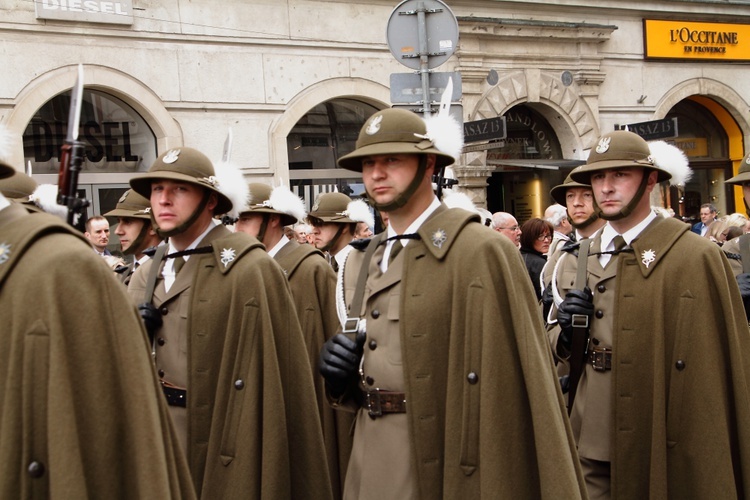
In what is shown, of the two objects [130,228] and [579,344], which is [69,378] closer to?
[579,344]

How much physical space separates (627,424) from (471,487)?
1553 millimetres

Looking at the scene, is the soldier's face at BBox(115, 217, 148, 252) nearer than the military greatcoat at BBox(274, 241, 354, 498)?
No

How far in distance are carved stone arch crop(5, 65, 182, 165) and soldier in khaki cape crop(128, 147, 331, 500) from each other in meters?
7.03

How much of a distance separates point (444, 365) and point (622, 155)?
2.00m

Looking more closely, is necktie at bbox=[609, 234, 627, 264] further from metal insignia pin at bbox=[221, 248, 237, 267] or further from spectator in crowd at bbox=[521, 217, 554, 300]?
spectator in crowd at bbox=[521, 217, 554, 300]

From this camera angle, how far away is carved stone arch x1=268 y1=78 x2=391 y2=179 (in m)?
13.9

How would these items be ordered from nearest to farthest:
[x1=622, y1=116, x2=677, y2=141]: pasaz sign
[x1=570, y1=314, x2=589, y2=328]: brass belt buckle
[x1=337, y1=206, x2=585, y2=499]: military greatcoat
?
[x1=337, y1=206, x2=585, y2=499]: military greatcoat, [x1=570, y1=314, x2=589, y2=328]: brass belt buckle, [x1=622, y1=116, x2=677, y2=141]: pasaz sign

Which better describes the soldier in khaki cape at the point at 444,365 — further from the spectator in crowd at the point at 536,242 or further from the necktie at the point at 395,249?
the spectator in crowd at the point at 536,242

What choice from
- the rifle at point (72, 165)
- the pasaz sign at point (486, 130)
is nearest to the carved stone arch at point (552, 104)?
the pasaz sign at point (486, 130)

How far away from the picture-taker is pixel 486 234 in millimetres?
3871

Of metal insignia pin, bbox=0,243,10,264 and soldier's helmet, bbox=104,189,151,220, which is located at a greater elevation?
soldier's helmet, bbox=104,189,151,220

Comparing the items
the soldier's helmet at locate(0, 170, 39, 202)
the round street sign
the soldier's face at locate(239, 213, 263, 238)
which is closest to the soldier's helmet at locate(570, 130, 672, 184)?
the soldier's face at locate(239, 213, 263, 238)

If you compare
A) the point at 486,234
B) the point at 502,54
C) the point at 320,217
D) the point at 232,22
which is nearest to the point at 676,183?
the point at 486,234

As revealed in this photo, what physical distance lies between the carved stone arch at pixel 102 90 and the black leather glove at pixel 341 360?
8.34m
